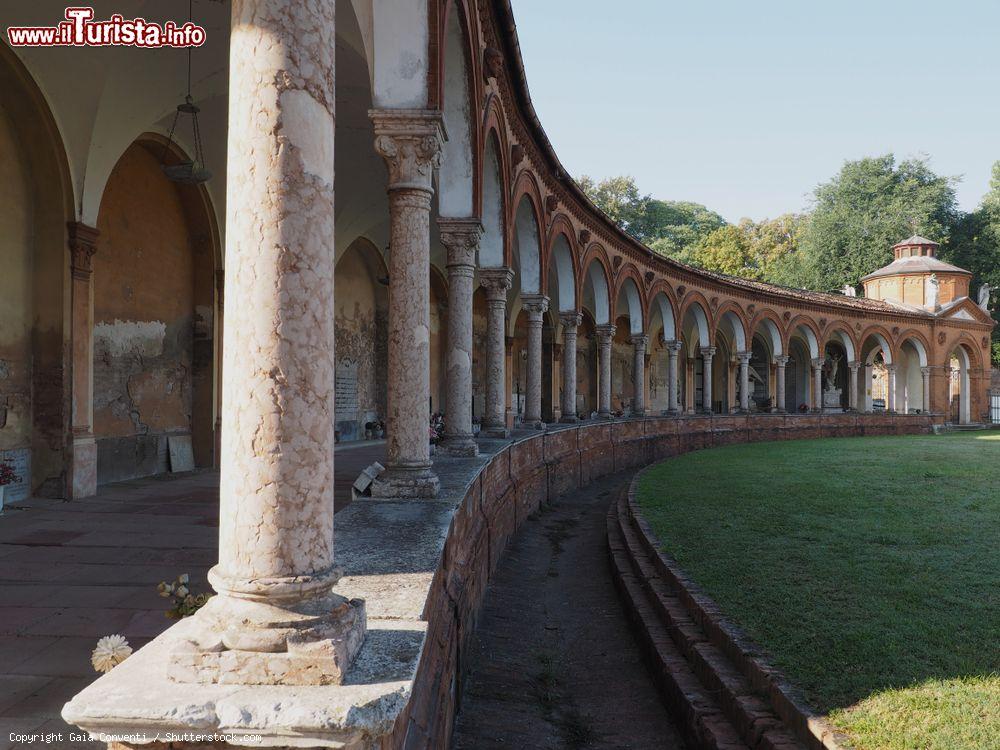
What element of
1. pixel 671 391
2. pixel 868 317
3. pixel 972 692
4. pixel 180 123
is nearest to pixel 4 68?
pixel 180 123

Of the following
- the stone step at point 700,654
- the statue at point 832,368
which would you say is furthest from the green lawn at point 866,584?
the statue at point 832,368

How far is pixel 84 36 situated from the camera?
746 cm

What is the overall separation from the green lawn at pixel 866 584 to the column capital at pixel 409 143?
416cm

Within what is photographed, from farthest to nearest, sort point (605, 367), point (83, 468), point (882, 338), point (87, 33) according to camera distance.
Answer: point (882, 338), point (605, 367), point (83, 468), point (87, 33)

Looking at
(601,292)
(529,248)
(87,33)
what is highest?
(87,33)

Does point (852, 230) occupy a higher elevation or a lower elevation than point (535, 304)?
higher

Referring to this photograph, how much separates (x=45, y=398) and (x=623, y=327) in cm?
2500

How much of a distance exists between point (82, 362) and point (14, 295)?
1.08 metres

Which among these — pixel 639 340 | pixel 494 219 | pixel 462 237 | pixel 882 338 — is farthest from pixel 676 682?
pixel 882 338

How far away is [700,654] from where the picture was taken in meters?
5.00

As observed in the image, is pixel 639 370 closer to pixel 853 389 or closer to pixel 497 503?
pixel 497 503

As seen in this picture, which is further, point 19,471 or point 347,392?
point 347,392

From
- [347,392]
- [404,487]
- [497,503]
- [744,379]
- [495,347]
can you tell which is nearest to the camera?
[404,487]

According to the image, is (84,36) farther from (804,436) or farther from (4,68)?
(804,436)
